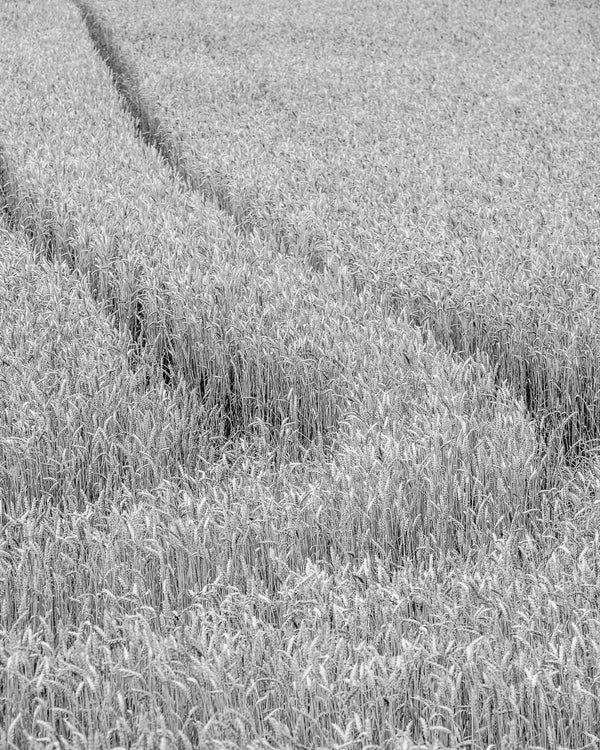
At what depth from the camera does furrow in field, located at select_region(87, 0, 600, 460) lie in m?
4.77

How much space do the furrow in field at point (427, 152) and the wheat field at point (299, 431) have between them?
40 mm

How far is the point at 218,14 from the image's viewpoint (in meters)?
18.7

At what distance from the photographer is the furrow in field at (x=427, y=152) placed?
4770 mm

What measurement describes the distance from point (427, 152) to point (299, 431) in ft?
18.3

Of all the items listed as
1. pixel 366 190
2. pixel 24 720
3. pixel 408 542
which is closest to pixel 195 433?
pixel 408 542

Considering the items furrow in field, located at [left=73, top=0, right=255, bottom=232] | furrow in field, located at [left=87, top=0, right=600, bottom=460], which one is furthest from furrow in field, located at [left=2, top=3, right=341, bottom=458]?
furrow in field, located at [left=87, top=0, right=600, bottom=460]

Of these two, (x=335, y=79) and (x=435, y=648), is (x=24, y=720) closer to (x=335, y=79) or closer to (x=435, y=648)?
(x=435, y=648)

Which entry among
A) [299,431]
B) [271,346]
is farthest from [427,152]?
[299,431]

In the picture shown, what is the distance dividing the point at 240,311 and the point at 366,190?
3.16m

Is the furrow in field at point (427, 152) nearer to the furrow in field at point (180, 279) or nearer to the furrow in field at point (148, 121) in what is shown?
the furrow in field at point (148, 121)

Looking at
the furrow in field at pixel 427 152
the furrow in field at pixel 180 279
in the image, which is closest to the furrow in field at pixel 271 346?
the furrow in field at pixel 180 279

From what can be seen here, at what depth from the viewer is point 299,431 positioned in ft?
13.7

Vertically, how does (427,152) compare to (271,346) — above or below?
above

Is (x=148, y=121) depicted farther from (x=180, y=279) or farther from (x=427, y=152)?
(x=180, y=279)
